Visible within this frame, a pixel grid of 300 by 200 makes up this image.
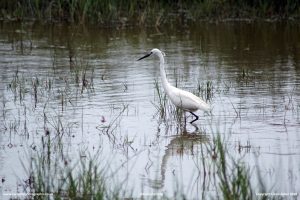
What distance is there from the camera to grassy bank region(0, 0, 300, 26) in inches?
751

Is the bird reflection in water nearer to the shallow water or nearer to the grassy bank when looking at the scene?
the shallow water

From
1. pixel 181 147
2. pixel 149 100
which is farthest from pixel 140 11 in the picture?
pixel 181 147

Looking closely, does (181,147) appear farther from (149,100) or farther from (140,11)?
(140,11)

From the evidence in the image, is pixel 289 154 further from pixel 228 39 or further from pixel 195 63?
pixel 228 39

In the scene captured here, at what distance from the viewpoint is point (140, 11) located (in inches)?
774

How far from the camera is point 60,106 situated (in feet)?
34.0

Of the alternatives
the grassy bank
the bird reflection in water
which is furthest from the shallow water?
the grassy bank

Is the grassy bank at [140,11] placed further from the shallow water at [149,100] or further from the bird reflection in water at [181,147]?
the bird reflection in water at [181,147]

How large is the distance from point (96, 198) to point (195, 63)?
348 inches

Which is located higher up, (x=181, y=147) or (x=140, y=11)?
(x=140, y=11)

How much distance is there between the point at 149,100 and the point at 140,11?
909 centimetres

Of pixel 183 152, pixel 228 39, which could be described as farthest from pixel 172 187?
pixel 228 39

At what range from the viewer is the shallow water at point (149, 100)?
7.59 metres

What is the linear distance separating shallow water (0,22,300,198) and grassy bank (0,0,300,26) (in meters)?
0.97
